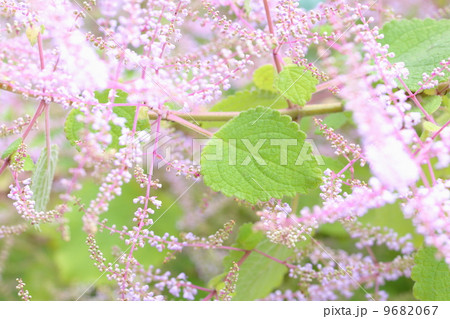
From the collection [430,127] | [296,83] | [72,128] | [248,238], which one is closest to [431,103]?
→ [430,127]

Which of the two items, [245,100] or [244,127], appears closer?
[244,127]

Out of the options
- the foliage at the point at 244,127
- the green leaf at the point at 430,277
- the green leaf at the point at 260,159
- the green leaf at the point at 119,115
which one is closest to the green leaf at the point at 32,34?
the foliage at the point at 244,127

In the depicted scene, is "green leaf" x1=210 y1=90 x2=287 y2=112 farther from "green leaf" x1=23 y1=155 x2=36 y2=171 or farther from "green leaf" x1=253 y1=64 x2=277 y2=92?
"green leaf" x1=23 y1=155 x2=36 y2=171

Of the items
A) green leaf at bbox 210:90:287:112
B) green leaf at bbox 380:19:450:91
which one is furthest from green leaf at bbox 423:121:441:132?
green leaf at bbox 210:90:287:112

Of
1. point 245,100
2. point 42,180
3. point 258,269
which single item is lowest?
point 258,269

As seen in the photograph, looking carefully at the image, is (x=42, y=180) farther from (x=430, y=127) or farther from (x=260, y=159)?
(x=430, y=127)
